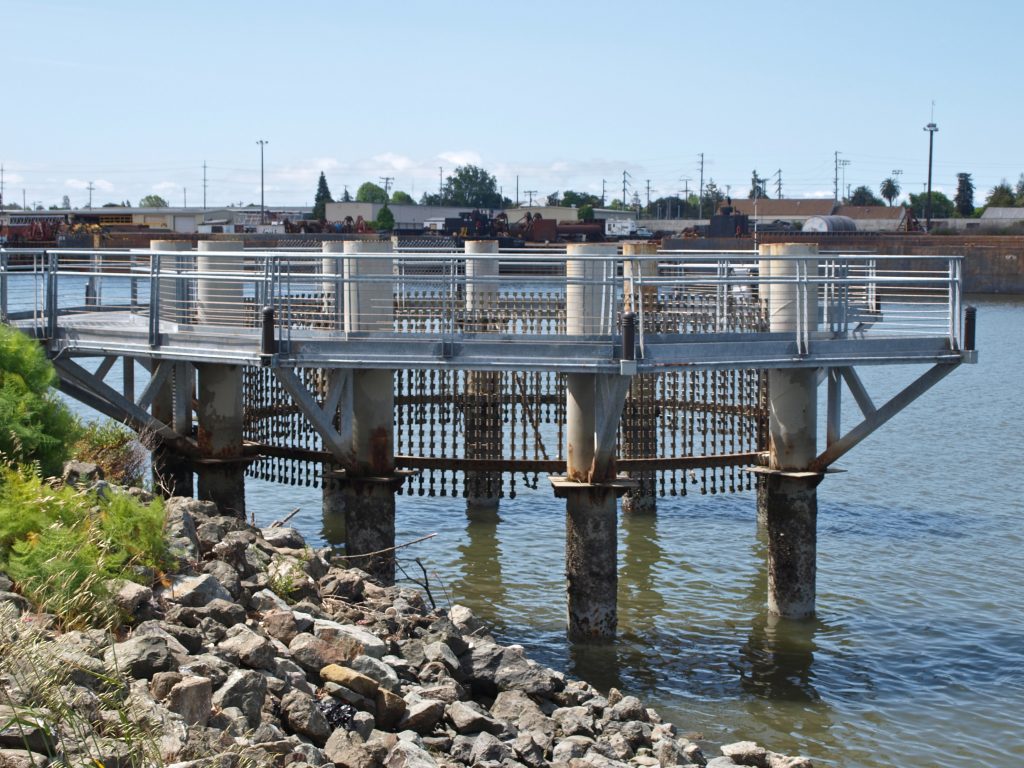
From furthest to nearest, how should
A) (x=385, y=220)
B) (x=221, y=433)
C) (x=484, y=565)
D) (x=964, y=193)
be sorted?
(x=964, y=193), (x=385, y=220), (x=484, y=565), (x=221, y=433)

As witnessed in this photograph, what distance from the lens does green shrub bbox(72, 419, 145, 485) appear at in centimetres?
1461

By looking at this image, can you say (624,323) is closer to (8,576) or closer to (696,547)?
(8,576)

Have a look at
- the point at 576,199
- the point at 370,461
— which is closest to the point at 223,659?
the point at 370,461

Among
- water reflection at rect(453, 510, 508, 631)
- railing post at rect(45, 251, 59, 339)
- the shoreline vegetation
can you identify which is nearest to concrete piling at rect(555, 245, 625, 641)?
water reflection at rect(453, 510, 508, 631)

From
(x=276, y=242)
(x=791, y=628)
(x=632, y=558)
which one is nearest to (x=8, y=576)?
(x=791, y=628)

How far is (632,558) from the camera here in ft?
71.5

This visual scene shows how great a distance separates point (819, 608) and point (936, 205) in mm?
172428

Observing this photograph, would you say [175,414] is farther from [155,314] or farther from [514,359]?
[514,359]

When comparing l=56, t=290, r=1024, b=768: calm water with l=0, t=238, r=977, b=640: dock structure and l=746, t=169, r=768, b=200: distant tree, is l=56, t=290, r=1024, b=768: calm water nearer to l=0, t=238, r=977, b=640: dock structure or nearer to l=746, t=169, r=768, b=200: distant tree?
l=0, t=238, r=977, b=640: dock structure

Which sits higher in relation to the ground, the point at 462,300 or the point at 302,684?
the point at 462,300

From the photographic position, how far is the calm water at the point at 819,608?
14.6 m

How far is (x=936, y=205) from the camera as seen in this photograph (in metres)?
Answer: 181

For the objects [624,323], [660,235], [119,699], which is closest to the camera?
[119,699]

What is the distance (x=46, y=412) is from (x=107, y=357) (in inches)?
213
